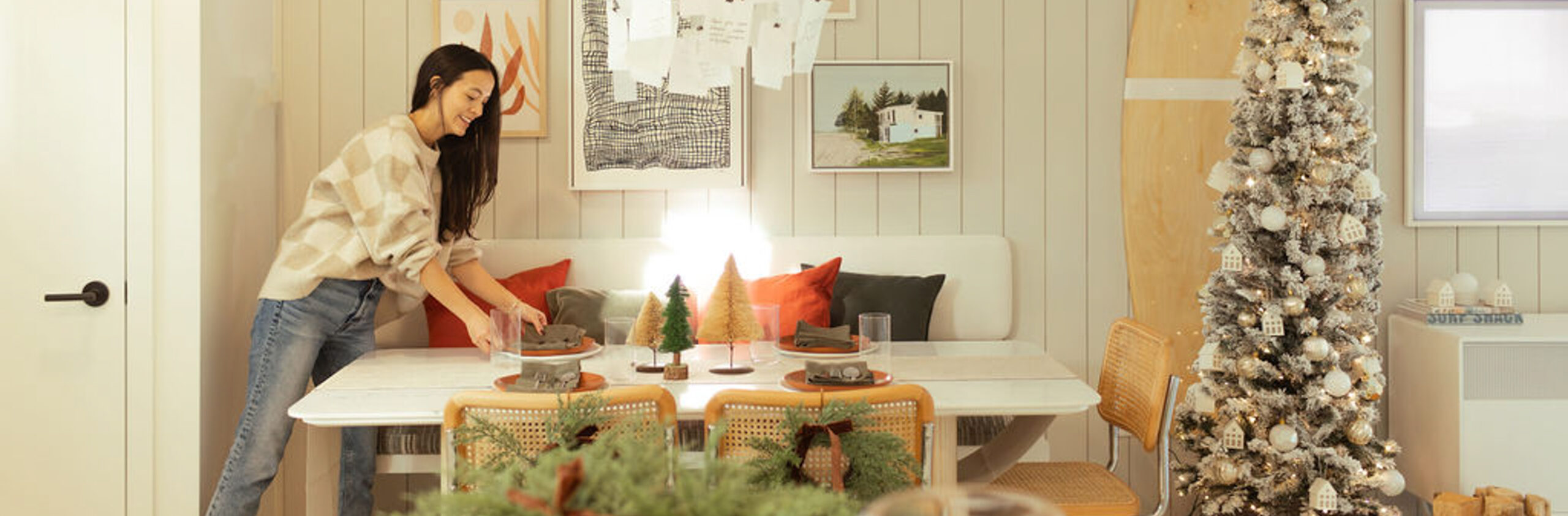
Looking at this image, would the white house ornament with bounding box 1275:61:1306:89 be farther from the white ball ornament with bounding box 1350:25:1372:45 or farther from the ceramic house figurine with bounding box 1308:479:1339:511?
the ceramic house figurine with bounding box 1308:479:1339:511

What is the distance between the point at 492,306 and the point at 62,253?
42.8 inches

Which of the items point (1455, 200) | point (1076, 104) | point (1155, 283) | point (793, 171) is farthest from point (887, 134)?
point (1455, 200)

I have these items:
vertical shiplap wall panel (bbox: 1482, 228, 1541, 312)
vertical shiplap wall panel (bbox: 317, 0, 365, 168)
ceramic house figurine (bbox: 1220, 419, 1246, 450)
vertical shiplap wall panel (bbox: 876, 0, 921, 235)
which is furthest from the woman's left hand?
vertical shiplap wall panel (bbox: 1482, 228, 1541, 312)

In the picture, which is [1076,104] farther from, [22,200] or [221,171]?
[22,200]

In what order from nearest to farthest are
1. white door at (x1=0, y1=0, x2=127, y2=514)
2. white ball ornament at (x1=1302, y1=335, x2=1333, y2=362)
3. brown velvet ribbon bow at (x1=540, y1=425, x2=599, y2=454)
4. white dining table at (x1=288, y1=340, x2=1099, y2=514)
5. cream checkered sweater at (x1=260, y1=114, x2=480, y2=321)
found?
brown velvet ribbon bow at (x1=540, y1=425, x2=599, y2=454), white dining table at (x1=288, y1=340, x2=1099, y2=514), cream checkered sweater at (x1=260, y1=114, x2=480, y2=321), white door at (x1=0, y1=0, x2=127, y2=514), white ball ornament at (x1=1302, y1=335, x2=1333, y2=362)

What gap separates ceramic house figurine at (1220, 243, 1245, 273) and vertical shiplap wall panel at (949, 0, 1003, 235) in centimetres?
74

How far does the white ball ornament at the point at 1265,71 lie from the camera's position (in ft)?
9.29

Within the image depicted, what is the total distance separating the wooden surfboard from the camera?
132 inches

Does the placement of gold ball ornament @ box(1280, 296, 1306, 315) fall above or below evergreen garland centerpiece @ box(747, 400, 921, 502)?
above

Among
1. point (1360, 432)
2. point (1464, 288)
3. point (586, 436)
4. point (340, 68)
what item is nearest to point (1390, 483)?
point (1360, 432)

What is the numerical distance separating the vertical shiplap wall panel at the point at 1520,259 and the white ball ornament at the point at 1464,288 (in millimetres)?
238

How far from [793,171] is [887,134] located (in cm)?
33

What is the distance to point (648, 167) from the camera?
3324 mm

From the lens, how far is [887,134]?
3.33m
